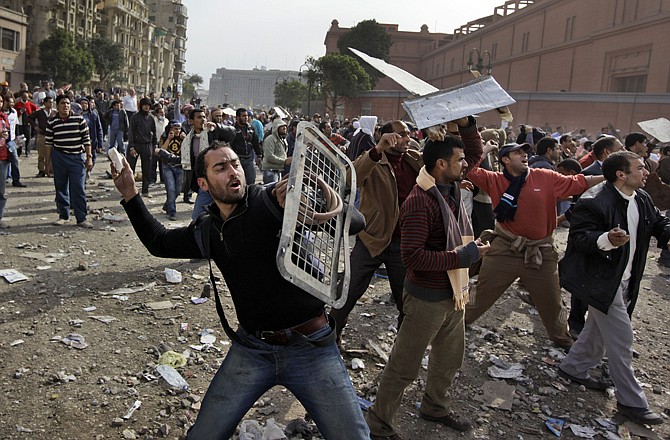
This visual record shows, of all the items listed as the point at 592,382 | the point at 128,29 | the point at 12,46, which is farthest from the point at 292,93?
the point at 592,382

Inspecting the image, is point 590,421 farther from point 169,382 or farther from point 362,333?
point 169,382

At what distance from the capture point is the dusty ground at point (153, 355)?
3648mm

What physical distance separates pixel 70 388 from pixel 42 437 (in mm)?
562

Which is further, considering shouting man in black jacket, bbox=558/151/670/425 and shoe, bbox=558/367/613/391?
shoe, bbox=558/367/613/391

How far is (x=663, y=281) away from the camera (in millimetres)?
8086

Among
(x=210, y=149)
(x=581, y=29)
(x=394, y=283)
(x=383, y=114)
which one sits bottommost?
(x=394, y=283)

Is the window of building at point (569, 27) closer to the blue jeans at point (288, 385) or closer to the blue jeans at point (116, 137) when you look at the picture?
the blue jeans at point (116, 137)

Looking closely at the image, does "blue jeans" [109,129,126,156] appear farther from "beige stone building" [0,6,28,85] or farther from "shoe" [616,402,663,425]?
"beige stone building" [0,6,28,85]

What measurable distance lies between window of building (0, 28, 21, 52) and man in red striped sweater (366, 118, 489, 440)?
56795 millimetres

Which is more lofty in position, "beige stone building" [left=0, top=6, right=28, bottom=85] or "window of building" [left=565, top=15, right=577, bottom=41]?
"window of building" [left=565, top=15, right=577, bottom=41]

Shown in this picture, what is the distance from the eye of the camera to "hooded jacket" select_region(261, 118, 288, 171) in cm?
997

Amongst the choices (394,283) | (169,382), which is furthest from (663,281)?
(169,382)

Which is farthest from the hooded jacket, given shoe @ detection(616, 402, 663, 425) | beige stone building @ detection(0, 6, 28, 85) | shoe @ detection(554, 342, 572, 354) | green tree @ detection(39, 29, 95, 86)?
green tree @ detection(39, 29, 95, 86)

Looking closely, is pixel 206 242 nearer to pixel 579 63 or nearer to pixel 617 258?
pixel 617 258
